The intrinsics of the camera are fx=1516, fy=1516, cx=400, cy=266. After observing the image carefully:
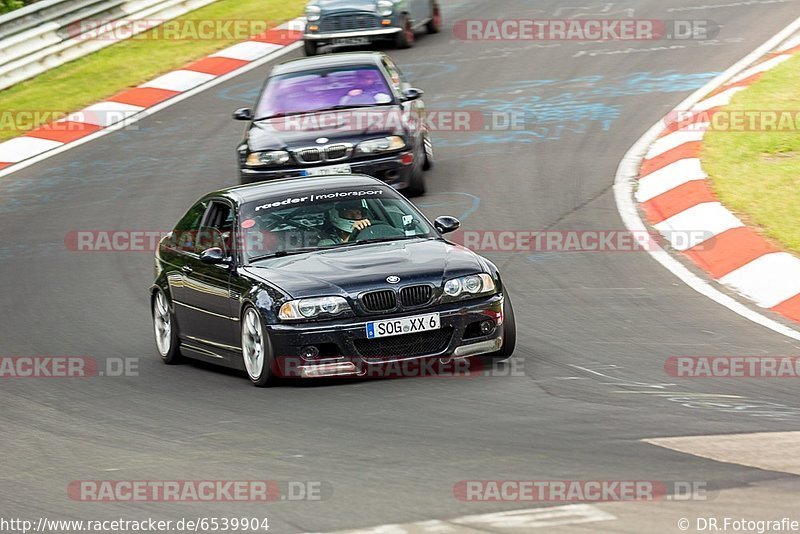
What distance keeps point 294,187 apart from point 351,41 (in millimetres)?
14283

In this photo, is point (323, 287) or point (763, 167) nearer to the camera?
point (323, 287)

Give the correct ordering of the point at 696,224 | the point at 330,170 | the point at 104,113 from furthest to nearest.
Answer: the point at 104,113
the point at 330,170
the point at 696,224

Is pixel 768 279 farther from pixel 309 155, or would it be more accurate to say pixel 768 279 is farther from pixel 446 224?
pixel 309 155

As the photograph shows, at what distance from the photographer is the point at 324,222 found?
10.4m

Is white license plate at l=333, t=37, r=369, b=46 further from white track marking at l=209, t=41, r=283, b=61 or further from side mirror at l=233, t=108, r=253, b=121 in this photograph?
side mirror at l=233, t=108, r=253, b=121

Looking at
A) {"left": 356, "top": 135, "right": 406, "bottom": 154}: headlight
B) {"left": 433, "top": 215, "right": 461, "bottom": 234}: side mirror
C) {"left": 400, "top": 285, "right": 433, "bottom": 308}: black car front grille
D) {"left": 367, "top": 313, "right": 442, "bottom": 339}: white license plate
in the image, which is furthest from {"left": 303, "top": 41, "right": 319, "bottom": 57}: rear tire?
{"left": 367, "top": 313, "right": 442, "bottom": 339}: white license plate

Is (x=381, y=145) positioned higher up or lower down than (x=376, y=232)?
lower down

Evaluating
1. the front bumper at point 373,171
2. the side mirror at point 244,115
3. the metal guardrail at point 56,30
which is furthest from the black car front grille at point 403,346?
the metal guardrail at point 56,30

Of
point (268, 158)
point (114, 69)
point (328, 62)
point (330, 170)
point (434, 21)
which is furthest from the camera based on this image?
point (434, 21)

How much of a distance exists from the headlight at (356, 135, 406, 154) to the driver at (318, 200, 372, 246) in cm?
520

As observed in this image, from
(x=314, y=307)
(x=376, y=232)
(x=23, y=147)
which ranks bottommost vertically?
(x=23, y=147)

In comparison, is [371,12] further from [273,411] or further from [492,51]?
[273,411]

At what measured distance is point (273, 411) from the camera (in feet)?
28.7

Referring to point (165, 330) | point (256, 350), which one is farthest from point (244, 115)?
point (256, 350)
